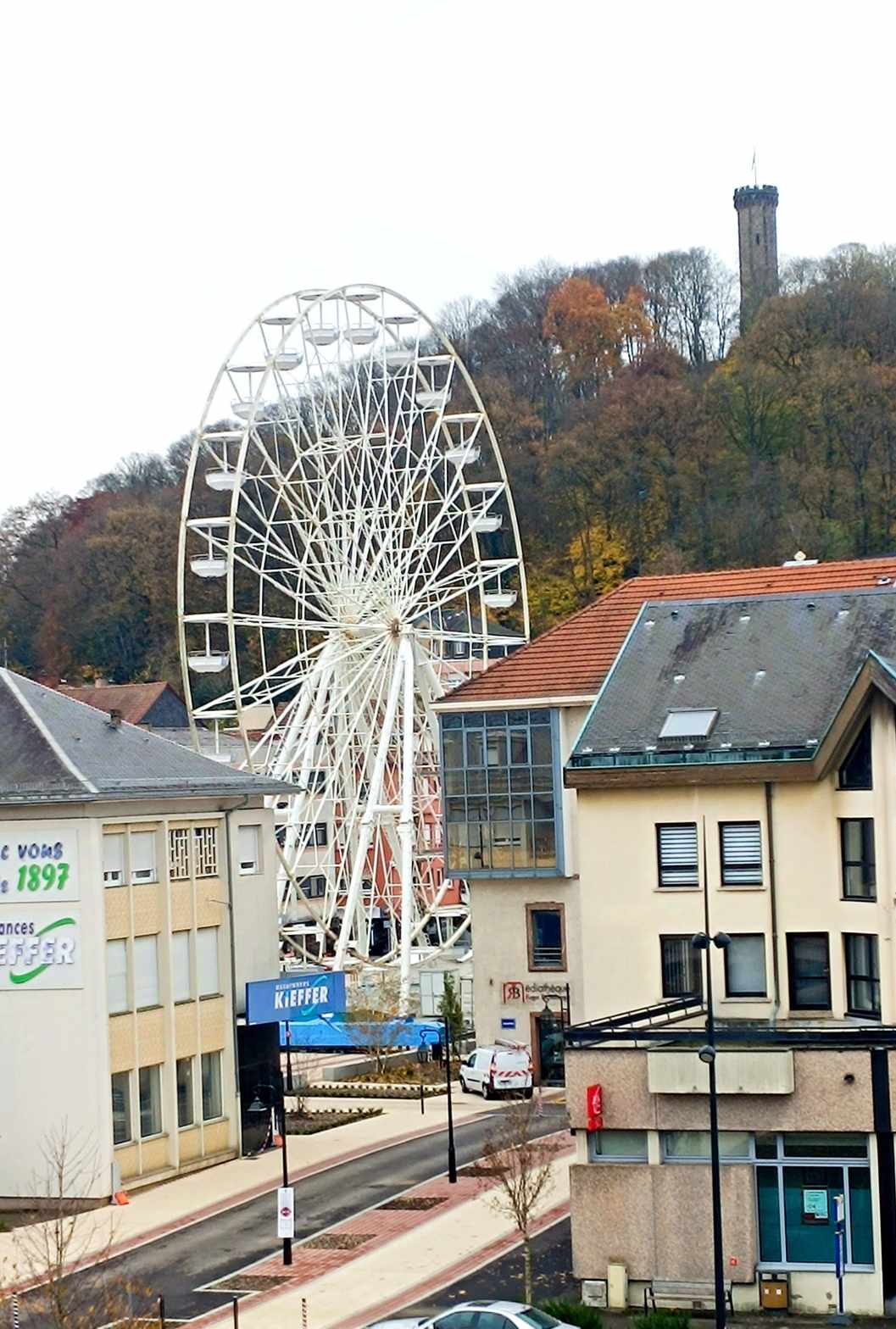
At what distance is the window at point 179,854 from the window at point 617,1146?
15.0 meters

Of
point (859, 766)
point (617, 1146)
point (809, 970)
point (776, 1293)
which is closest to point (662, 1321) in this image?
point (776, 1293)

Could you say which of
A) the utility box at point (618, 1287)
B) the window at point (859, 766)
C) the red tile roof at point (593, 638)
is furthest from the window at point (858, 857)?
the red tile roof at point (593, 638)

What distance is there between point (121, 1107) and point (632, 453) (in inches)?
3322

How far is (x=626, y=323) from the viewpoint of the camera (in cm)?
14562

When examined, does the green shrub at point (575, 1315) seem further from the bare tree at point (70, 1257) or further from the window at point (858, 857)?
the window at point (858, 857)

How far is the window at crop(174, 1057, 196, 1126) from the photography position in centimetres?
4616

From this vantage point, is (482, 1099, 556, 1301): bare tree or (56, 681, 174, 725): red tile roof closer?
(482, 1099, 556, 1301): bare tree

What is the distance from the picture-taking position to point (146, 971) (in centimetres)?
4544

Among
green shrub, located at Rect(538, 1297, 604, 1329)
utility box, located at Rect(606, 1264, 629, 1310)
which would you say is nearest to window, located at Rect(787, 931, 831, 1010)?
utility box, located at Rect(606, 1264, 629, 1310)

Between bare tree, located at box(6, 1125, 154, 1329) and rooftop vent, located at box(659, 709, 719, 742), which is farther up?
rooftop vent, located at box(659, 709, 719, 742)

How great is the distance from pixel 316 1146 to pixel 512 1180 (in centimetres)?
1318

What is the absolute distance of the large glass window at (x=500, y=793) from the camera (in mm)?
57438

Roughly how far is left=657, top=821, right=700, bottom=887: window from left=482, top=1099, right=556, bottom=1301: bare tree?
4480 mm

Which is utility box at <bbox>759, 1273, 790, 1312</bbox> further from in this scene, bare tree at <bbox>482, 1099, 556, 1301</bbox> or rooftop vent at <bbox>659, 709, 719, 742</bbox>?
rooftop vent at <bbox>659, 709, 719, 742</bbox>
